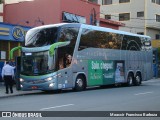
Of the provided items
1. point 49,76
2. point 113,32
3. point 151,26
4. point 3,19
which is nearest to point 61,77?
point 49,76

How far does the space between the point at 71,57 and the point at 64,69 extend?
95 cm

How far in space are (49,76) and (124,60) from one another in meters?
8.90

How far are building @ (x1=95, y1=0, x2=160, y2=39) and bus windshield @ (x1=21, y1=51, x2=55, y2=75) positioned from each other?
37.0 metres

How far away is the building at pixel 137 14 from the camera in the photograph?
56500mm

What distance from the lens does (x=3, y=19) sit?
36.1m

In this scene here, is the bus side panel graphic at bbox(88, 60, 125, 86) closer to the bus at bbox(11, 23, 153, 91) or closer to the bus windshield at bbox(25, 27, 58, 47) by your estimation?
the bus at bbox(11, 23, 153, 91)

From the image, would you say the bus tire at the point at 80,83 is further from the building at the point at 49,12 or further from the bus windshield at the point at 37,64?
the building at the point at 49,12

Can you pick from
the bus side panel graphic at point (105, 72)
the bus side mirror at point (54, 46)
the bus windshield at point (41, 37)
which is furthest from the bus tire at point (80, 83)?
the bus windshield at point (41, 37)

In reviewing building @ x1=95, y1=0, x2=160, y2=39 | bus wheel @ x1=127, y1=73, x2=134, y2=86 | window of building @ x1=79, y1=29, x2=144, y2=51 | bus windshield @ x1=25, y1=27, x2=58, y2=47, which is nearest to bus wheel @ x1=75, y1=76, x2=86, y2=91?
window of building @ x1=79, y1=29, x2=144, y2=51

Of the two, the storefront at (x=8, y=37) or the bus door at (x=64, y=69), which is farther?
the storefront at (x=8, y=37)

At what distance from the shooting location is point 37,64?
21.2 metres

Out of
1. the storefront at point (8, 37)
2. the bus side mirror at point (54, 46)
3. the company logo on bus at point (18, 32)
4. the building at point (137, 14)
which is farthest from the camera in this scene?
the building at point (137, 14)

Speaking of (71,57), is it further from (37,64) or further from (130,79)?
(130,79)

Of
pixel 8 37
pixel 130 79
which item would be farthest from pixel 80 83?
pixel 8 37
